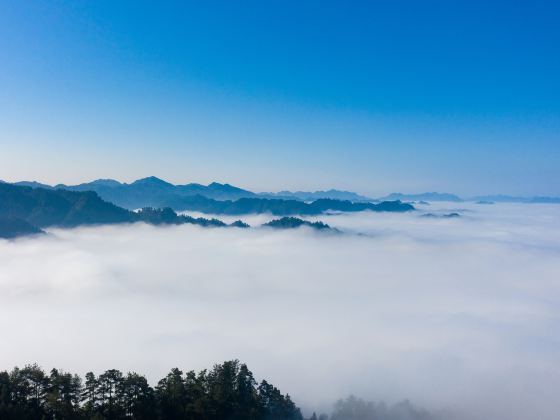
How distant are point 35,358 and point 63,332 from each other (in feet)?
84.0

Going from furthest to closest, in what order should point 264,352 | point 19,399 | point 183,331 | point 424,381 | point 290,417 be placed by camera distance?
point 183,331, point 264,352, point 424,381, point 290,417, point 19,399

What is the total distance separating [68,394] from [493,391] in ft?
349

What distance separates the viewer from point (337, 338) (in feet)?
487

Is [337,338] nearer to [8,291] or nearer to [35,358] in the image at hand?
[35,358]

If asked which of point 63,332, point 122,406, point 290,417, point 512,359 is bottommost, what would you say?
point 512,359

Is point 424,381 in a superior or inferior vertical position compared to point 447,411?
inferior

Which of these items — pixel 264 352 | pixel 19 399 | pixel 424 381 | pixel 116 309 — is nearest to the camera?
pixel 19 399

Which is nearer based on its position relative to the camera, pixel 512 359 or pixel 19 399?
pixel 19 399

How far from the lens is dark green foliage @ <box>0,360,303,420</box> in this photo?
119ft

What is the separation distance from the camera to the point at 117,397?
39312 millimetres

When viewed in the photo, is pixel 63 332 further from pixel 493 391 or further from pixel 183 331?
pixel 493 391

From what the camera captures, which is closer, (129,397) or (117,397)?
(117,397)

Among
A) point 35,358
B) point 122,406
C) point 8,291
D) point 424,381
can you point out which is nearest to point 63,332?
point 35,358

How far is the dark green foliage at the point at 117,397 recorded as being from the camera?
119 feet
